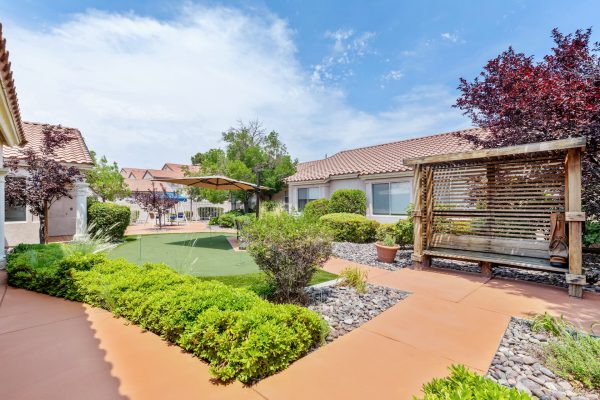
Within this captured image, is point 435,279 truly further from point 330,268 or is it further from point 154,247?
point 154,247

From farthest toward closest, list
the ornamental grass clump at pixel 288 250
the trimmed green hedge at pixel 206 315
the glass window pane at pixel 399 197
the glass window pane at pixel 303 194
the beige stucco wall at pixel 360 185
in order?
the glass window pane at pixel 303 194 < the beige stucco wall at pixel 360 185 < the glass window pane at pixel 399 197 < the ornamental grass clump at pixel 288 250 < the trimmed green hedge at pixel 206 315

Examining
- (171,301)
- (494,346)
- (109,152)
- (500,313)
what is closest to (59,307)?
(171,301)

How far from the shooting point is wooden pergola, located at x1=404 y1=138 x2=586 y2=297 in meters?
4.79

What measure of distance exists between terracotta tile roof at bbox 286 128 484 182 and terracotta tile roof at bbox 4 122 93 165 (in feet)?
35.5

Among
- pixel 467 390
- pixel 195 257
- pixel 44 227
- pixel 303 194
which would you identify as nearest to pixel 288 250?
pixel 467 390

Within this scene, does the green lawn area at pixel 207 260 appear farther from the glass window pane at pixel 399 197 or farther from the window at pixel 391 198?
the glass window pane at pixel 399 197

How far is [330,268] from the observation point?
6883 millimetres

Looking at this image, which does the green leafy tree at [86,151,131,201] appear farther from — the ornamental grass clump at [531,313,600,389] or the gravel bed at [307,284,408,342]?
the ornamental grass clump at [531,313,600,389]

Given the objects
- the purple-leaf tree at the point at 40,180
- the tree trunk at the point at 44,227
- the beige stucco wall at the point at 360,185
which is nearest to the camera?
the purple-leaf tree at the point at 40,180

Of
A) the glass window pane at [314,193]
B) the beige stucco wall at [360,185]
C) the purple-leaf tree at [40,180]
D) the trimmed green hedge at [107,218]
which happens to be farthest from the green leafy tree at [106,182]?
the glass window pane at [314,193]

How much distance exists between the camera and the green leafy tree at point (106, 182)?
2138 centimetres

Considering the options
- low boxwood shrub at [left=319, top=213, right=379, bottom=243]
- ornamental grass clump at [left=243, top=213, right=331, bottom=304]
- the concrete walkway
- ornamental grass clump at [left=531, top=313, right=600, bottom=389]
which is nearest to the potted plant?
the concrete walkway

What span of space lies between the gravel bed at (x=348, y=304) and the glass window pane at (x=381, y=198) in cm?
826

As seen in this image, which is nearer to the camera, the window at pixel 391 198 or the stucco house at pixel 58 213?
the stucco house at pixel 58 213
